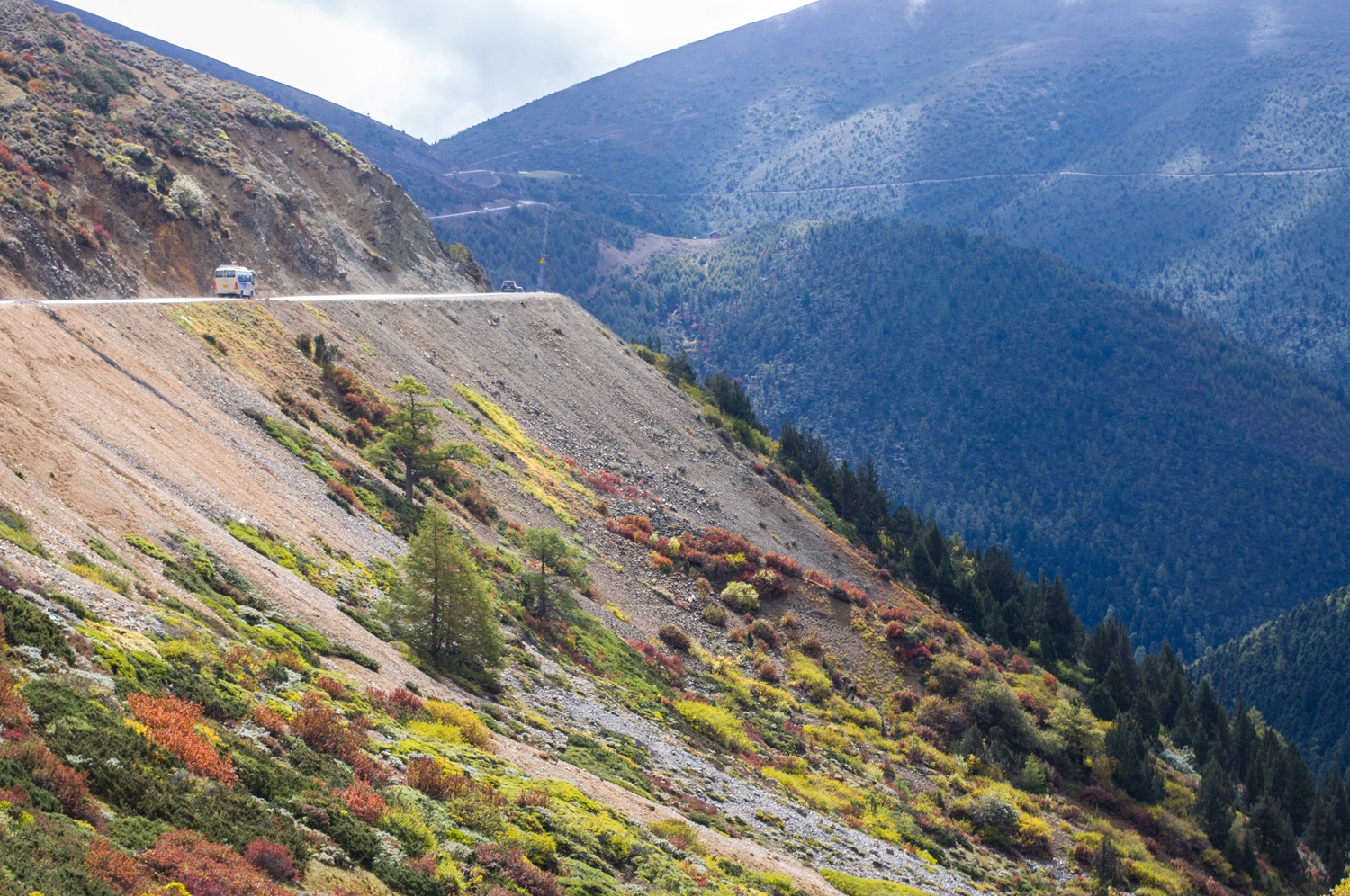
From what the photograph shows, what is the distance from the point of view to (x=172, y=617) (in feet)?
57.4

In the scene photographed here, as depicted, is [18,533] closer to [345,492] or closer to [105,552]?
[105,552]

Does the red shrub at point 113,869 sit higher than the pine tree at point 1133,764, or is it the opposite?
the red shrub at point 113,869

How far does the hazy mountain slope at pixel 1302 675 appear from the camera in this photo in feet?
392

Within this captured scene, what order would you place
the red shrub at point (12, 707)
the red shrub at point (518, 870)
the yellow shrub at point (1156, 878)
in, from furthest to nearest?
the yellow shrub at point (1156, 878)
the red shrub at point (518, 870)
the red shrub at point (12, 707)

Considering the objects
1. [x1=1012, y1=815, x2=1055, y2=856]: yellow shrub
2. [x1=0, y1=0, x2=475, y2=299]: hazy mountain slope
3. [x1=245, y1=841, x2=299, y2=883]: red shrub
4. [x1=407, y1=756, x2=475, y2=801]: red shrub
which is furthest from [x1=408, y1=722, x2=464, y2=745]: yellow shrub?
[x1=0, y1=0, x2=475, y2=299]: hazy mountain slope

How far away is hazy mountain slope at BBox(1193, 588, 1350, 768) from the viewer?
120 meters

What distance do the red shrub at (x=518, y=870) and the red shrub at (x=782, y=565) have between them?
41.6 m

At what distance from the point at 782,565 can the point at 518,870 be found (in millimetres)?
42624

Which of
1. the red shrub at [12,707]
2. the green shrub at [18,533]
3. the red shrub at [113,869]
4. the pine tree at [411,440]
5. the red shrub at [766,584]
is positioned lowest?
the red shrub at [766,584]

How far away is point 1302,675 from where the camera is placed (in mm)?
125938

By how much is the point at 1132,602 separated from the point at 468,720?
17654 centimetres

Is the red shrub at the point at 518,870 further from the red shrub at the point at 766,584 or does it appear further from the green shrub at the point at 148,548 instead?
the red shrub at the point at 766,584

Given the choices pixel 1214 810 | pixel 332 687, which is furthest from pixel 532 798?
pixel 1214 810

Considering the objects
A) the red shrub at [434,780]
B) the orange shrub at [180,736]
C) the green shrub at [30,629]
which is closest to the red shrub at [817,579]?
the red shrub at [434,780]
